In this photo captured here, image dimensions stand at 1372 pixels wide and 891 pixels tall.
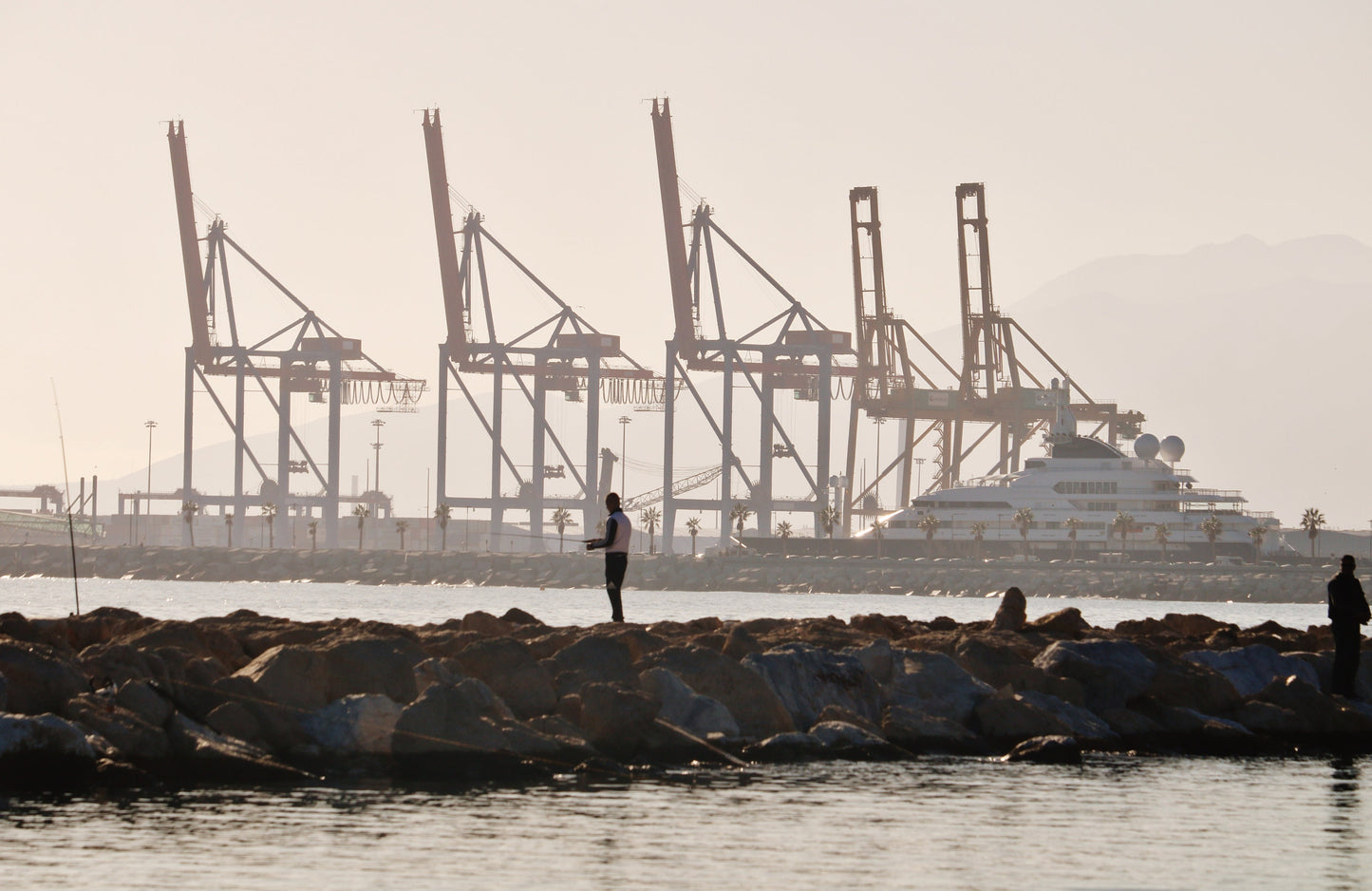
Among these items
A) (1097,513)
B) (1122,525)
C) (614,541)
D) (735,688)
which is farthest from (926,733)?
(1097,513)

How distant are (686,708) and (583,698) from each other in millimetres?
961

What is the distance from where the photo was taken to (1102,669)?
18.8m

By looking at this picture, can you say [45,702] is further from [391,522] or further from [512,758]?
[391,522]

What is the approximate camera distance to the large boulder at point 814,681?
1728 cm

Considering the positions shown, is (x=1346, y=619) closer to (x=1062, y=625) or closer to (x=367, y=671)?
(x=1062, y=625)

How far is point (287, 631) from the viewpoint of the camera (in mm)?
18672

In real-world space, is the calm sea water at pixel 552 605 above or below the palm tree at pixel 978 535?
below

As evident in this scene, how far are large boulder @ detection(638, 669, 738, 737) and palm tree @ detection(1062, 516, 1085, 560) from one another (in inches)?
2955

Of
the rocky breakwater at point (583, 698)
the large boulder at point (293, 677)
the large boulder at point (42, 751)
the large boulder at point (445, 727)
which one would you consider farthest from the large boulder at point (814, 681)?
the large boulder at point (42, 751)

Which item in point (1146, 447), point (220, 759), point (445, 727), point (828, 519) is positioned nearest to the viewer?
point (220, 759)

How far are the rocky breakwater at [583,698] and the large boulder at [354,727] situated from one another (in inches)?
0.7

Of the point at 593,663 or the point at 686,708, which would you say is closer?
the point at 686,708

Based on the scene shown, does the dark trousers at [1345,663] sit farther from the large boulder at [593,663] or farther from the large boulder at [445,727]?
the large boulder at [445,727]

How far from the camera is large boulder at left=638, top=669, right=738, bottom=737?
1633 centimetres
